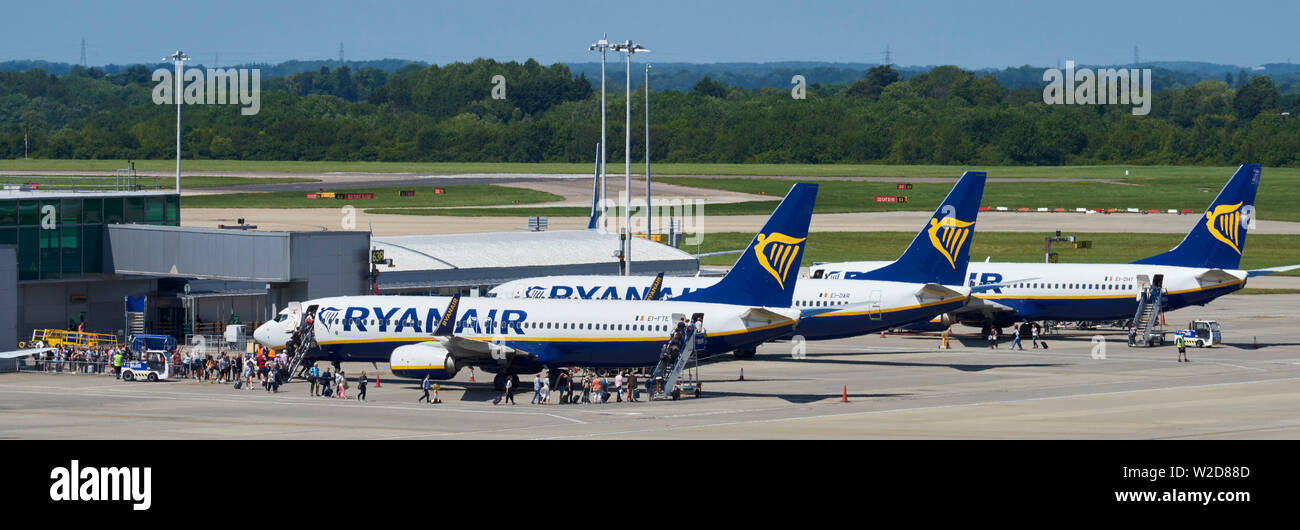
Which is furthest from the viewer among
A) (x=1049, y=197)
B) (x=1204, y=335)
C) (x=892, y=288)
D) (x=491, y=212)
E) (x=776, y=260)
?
(x=1049, y=197)

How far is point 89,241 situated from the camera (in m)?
77.4

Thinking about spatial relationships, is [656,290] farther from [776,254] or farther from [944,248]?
[944,248]

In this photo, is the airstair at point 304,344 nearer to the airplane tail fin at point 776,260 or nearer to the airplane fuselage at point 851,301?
the airplane fuselage at point 851,301

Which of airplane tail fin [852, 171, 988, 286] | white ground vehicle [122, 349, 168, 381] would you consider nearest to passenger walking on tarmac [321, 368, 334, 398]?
white ground vehicle [122, 349, 168, 381]

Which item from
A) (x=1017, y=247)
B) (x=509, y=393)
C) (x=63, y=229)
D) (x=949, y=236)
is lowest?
(x=509, y=393)

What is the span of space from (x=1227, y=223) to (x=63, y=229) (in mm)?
53699

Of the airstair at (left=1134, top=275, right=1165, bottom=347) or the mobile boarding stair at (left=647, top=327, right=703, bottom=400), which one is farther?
the airstair at (left=1134, top=275, right=1165, bottom=347)

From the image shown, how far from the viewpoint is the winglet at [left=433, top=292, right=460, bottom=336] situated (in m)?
58.6

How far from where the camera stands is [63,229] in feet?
250

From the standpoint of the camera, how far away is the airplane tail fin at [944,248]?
7038cm

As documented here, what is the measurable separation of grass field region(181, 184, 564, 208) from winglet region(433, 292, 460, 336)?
351 feet

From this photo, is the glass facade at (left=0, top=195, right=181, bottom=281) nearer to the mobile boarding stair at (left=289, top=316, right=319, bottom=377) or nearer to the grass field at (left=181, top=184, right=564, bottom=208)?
the mobile boarding stair at (left=289, top=316, right=319, bottom=377)

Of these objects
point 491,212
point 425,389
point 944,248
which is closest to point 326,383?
point 425,389
